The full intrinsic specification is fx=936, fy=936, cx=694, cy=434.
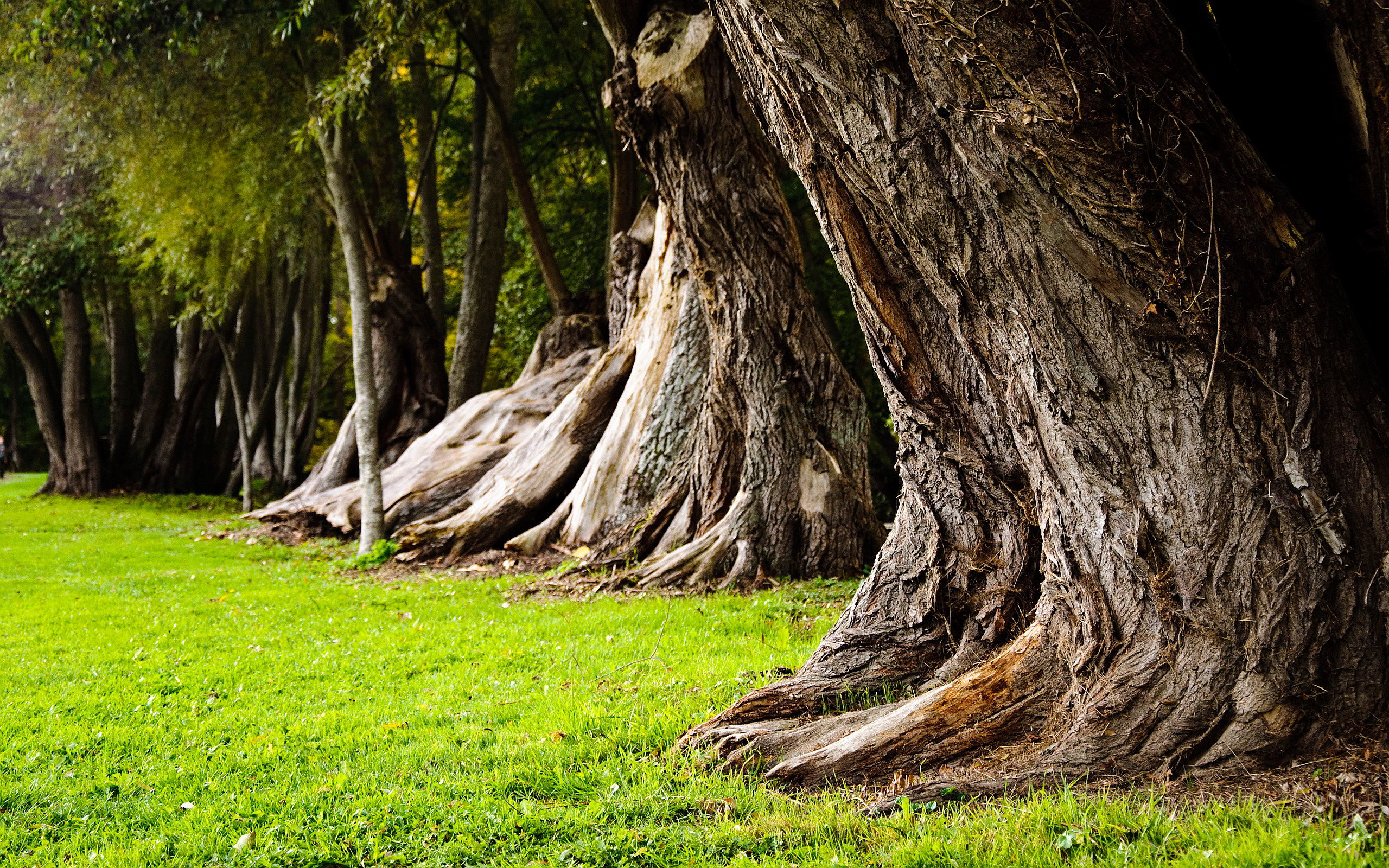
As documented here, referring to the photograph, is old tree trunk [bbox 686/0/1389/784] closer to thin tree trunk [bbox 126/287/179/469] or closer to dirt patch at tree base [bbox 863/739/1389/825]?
dirt patch at tree base [bbox 863/739/1389/825]

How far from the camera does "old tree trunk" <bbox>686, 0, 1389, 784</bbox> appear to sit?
342cm

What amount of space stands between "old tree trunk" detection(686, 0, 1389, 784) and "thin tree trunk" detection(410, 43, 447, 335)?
15549mm

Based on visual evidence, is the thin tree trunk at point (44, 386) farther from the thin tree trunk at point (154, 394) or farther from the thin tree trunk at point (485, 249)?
the thin tree trunk at point (485, 249)

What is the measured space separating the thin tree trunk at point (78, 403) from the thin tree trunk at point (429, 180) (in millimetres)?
10636

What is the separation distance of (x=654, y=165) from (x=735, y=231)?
109 cm

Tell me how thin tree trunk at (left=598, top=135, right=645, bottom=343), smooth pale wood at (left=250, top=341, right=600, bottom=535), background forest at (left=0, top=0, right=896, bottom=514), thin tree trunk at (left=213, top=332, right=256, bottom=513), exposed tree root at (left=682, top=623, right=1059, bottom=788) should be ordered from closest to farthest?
exposed tree root at (left=682, top=623, right=1059, bottom=788)
thin tree trunk at (left=598, top=135, right=645, bottom=343)
smooth pale wood at (left=250, top=341, right=600, bottom=535)
background forest at (left=0, top=0, right=896, bottom=514)
thin tree trunk at (left=213, top=332, right=256, bottom=513)

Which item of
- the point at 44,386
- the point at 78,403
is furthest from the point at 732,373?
the point at 44,386

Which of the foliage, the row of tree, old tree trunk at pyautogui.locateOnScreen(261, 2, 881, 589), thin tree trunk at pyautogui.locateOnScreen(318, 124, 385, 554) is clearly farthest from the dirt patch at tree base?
the foliage

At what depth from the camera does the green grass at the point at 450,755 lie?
3525mm

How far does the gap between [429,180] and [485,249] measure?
11.9ft

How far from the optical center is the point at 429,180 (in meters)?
20.9

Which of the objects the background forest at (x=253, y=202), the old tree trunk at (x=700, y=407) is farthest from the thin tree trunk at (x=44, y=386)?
the old tree trunk at (x=700, y=407)

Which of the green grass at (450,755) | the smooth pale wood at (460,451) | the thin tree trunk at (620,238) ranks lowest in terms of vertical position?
the green grass at (450,755)

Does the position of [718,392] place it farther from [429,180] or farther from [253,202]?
[429,180]
